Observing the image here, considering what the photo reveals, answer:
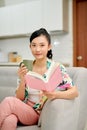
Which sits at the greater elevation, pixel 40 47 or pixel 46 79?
pixel 40 47

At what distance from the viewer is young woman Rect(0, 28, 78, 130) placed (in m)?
1.48

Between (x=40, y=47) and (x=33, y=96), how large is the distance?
38 cm

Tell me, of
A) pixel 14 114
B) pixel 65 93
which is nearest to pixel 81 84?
pixel 65 93

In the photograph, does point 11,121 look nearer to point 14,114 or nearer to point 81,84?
point 14,114

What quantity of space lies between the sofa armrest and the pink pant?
0.08 m

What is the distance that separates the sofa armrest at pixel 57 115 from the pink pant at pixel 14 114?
0.27 ft

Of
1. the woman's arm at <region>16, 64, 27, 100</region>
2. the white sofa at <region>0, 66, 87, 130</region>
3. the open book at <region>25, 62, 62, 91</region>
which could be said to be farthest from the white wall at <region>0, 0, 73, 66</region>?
the open book at <region>25, 62, 62, 91</region>

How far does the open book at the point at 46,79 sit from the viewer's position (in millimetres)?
1363

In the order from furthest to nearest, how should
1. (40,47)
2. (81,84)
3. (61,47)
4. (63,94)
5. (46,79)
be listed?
→ (61,47)
(81,84)
(40,47)
(63,94)
(46,79)

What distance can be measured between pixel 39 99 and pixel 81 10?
275 centimetres

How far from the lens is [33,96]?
1.66 meters

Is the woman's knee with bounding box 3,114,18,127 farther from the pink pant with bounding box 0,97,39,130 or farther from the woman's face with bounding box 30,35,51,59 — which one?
the woman's face with bounding box 30,35,51,59

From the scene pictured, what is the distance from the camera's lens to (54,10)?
148 inches

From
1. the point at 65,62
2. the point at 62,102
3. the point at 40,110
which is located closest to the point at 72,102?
the point at 62,102
